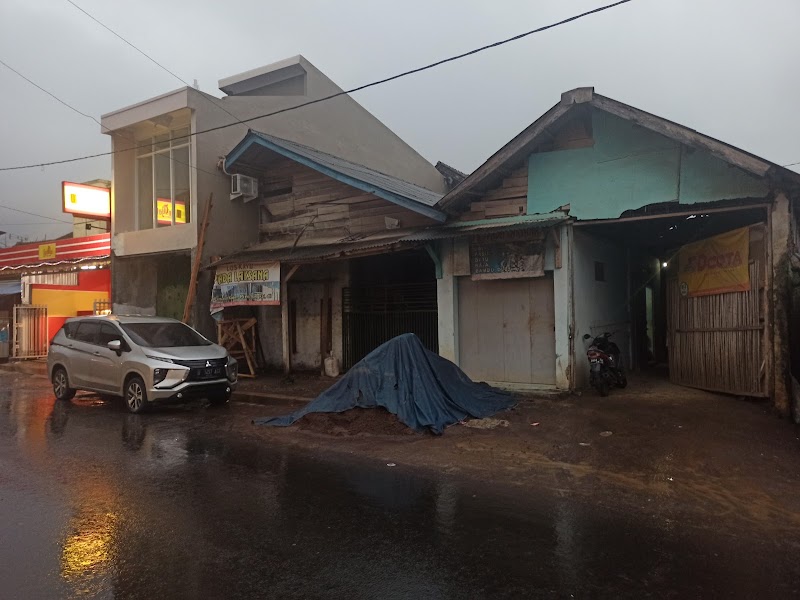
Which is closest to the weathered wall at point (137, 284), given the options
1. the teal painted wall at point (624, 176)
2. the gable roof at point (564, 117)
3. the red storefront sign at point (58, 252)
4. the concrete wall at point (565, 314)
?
the red storefront sign at point (58, 252)

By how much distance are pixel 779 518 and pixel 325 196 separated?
39.2 ft

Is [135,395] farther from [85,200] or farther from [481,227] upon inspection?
[85,200]

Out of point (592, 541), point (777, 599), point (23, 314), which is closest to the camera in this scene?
point (777, 599)

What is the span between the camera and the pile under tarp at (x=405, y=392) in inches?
342

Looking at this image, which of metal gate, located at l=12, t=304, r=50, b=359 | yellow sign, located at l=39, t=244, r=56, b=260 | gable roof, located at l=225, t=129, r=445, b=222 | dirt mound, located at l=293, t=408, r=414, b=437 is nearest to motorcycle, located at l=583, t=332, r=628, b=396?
dirt mound, located at l=293, t=408, r=414, b=437

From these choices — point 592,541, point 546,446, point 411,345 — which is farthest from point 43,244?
point 592,541

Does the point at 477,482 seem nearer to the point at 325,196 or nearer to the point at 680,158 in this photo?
the point at 680,158

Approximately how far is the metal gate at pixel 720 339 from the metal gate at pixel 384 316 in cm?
494

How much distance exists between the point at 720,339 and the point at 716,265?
4.29 feet

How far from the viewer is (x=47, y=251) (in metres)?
21.7

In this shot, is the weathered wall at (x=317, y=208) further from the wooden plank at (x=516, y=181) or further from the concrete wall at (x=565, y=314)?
the concrete wall at (x=565, y=314)

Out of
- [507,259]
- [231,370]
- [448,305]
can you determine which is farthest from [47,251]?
[507,259]

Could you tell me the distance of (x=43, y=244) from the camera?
73.7ft

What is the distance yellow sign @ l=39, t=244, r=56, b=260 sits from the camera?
70.5ft
